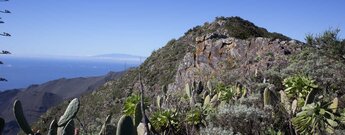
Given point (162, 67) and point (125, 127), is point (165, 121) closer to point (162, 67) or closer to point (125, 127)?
point (125, 127)

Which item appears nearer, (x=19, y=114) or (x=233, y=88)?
(x=19, y=114)

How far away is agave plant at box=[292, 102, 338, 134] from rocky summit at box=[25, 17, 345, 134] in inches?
0.6

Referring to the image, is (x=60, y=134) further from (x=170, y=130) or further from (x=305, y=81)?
(x=305, y=81)

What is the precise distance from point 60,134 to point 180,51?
28.6 m

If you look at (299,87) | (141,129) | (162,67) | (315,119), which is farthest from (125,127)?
(162,67)

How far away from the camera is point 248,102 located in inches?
342

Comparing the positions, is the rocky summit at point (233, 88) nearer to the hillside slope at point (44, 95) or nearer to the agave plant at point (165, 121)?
the agave plant at point (165, 121)

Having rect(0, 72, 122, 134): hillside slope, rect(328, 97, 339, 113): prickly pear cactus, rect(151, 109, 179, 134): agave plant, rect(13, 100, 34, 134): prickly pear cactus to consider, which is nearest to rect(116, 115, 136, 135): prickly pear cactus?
rect(13, 100, 34, 134): prickly pear cactus

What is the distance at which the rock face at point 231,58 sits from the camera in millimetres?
18577

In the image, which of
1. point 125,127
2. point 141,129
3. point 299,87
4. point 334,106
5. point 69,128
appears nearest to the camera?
point 125,127

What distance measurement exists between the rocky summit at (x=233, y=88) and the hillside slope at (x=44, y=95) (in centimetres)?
4570

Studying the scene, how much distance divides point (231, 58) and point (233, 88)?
10416mm

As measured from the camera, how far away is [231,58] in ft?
70.8

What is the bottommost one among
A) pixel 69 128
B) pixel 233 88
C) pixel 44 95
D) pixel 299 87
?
pixel 44 95
